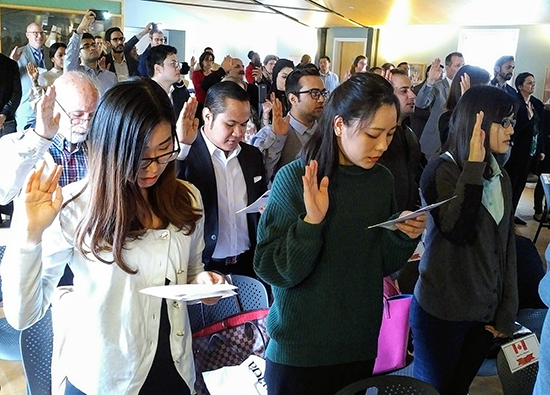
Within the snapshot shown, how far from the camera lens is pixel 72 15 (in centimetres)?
1018

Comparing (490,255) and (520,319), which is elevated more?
(490,255)

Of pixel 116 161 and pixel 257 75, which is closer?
pixel 116 161

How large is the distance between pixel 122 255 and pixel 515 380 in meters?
1.32

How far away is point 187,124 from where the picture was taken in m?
2.12

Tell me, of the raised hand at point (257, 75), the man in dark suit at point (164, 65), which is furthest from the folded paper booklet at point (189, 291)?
the raised hand at point (257, 75)

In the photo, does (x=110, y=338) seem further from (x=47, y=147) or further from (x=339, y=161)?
(x=47, y=147)

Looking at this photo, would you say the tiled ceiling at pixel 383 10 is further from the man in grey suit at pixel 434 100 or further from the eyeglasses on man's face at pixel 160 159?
the eyeglasses on man's face at pixel 160 159

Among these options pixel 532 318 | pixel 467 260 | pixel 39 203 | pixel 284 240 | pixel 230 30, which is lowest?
pixel 532 318

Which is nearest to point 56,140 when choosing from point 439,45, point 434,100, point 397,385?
point 397,385

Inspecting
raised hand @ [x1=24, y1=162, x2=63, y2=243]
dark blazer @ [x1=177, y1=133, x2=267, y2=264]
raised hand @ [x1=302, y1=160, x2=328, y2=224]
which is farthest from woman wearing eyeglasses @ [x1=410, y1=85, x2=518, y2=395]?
raised hand @ [x1=24, y1=162, x2=63, y2=243]

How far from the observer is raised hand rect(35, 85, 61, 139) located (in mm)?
1874

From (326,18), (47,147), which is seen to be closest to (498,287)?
(47,147)

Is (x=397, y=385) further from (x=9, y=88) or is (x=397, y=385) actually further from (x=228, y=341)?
(x=9, y=88)

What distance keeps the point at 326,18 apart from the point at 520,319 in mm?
10340
